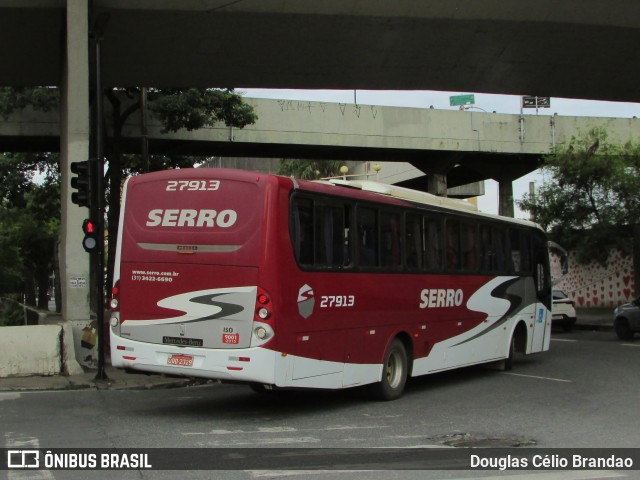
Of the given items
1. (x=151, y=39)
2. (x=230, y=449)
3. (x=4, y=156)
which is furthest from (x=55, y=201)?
(x=230, y=449)

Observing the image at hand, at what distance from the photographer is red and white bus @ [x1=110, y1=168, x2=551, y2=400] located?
9617 millimetres

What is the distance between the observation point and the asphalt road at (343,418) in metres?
8.45

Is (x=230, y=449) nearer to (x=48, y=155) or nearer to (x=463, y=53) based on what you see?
(x=463, y=53)

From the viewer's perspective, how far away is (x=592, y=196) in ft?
93.7

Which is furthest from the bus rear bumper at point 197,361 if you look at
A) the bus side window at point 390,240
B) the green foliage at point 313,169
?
the green foliage at point 313,169

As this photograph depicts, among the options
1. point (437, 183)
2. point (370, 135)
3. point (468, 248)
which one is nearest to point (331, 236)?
point (468, 248)

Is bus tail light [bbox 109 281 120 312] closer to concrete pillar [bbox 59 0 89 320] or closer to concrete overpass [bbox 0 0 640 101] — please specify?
concrete pillar [bbox 59 0 89 320]

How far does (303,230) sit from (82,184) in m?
5.86

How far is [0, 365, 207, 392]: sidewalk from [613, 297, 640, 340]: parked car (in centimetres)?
1374

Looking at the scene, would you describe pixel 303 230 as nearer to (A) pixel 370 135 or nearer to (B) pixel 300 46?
(B) pixel 300 46

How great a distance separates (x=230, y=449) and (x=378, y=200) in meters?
5.01

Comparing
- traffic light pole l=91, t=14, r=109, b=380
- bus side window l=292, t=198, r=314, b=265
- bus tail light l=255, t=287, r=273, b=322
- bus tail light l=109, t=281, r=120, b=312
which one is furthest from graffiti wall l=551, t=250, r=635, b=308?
bus tail light l=109, t=281, r=120, b=312

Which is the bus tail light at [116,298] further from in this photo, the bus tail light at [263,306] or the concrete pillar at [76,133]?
the concrete pillar at [76,133]

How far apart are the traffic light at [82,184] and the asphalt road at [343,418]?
359 cm
